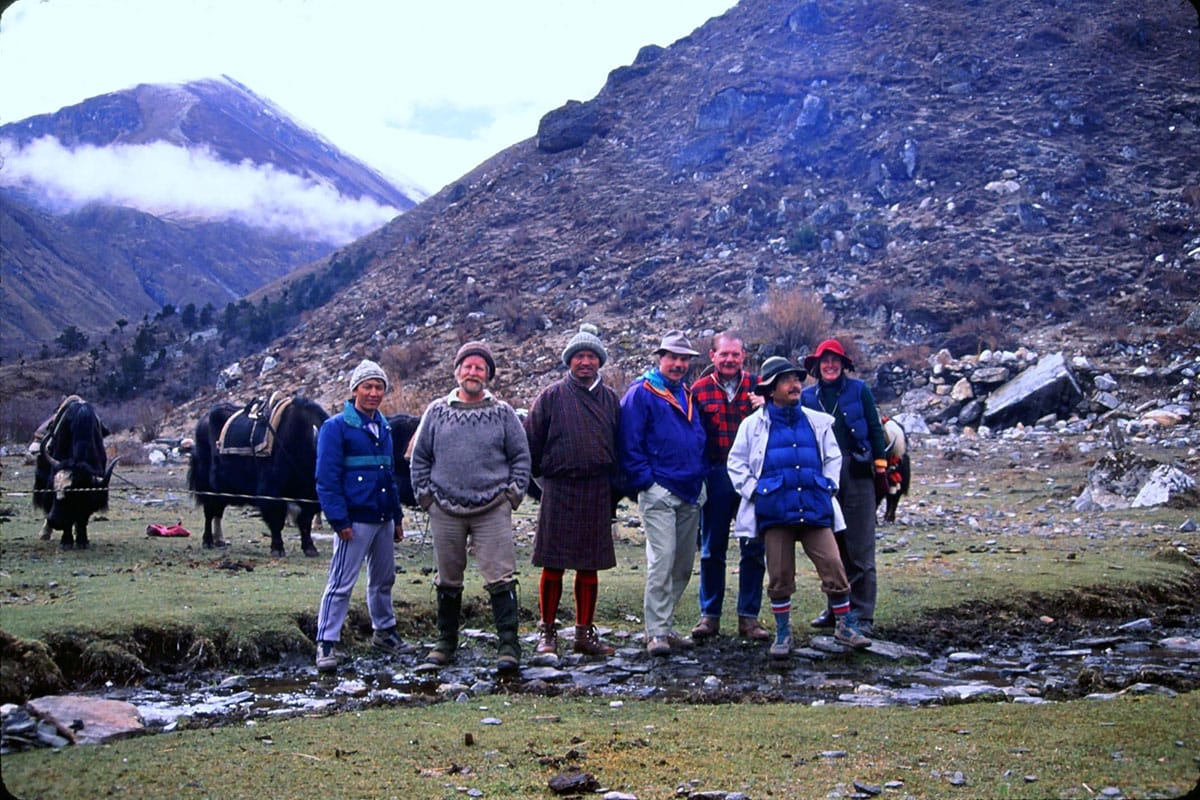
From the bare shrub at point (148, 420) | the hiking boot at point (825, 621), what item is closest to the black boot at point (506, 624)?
the hiking boot at point (825, 621)

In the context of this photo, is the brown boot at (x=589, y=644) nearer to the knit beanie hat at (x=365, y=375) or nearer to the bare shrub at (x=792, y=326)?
the knit beanie hat at (x=365, y=375)

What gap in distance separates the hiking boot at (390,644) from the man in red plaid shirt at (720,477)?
2005 mm

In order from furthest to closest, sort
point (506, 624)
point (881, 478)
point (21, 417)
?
point (21, 417), point (881, 478), point (506, 624)

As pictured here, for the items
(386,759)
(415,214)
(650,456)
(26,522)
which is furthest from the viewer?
(415,214)

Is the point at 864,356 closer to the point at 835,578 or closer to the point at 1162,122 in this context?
the point at 1162,122

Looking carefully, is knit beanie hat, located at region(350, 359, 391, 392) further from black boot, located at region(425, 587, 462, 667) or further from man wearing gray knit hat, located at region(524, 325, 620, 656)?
black boot, located at region(425, 587, 462, 667)

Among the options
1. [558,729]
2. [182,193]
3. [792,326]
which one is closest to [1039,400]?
[792,326]

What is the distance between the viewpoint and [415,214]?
189 ft

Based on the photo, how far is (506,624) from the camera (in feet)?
20.2

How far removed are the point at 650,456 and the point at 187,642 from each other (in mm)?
3270

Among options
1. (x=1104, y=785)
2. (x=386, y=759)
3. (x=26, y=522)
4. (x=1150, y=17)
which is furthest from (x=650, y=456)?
(x=1150, y=17)

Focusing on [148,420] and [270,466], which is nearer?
[270,466]

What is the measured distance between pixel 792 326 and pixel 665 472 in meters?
22.9

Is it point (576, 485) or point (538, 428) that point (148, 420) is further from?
point (576, 485)
